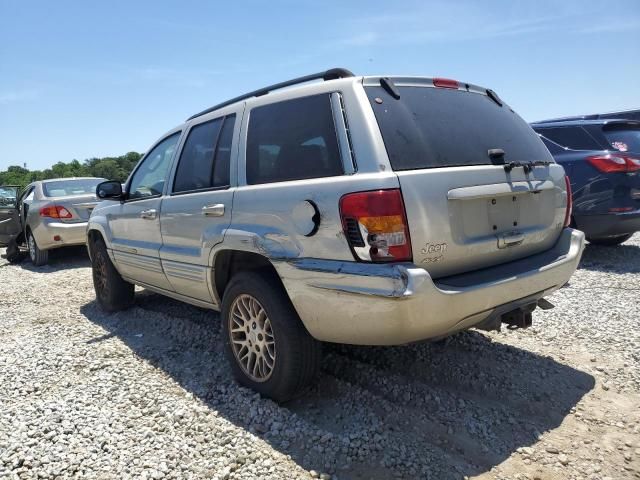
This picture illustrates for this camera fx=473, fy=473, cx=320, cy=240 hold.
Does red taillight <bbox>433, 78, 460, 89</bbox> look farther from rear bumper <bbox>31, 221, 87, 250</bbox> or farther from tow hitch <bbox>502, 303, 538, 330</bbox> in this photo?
rear bumper <bbox>31, 221, 87, 250</bbox>

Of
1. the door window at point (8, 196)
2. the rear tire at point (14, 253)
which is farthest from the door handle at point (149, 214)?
the door window at point (8, 196)

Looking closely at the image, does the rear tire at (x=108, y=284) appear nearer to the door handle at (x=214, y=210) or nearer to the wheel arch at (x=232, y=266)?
the wheel arch at (x=232, y=266)

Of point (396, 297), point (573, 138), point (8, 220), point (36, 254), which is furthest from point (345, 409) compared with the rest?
point (8, 220)

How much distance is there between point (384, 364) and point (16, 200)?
9.65 metres

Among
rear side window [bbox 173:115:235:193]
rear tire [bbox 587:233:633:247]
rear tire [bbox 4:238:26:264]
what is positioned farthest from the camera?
rear tire [bbox 4:238:26:264]

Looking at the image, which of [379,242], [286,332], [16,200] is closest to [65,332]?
[286,332]

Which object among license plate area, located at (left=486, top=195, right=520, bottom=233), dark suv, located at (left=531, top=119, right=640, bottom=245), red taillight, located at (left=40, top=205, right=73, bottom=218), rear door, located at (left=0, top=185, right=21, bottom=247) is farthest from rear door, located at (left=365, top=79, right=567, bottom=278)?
rear door, located at (left=0, top=185, right=21, bottom=247)

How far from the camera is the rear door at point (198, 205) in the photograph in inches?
128

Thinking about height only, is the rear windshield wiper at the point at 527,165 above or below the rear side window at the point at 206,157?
below

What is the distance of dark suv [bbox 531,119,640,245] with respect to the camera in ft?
19.2

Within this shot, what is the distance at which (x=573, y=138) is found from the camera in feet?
21.3

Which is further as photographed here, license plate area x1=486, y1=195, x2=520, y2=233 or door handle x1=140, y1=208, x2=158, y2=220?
door handle x1=140, y1=208, x2=158, y2=220

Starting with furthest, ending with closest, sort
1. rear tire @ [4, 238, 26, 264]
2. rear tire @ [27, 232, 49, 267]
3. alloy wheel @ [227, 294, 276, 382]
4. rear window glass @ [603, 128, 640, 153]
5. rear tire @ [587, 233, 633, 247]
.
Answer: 1. rear tire @ [4, 238, 26, 264]
2. rear tire @ [27, 232, 49, 267]
3. rear tire @ [587, 233, 633, 247]
4. rear window glass @ [603, 128, 640, 153]
5. alloy wheel @ [227, 294, 276, 382]

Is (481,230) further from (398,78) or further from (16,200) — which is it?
(16,200)
